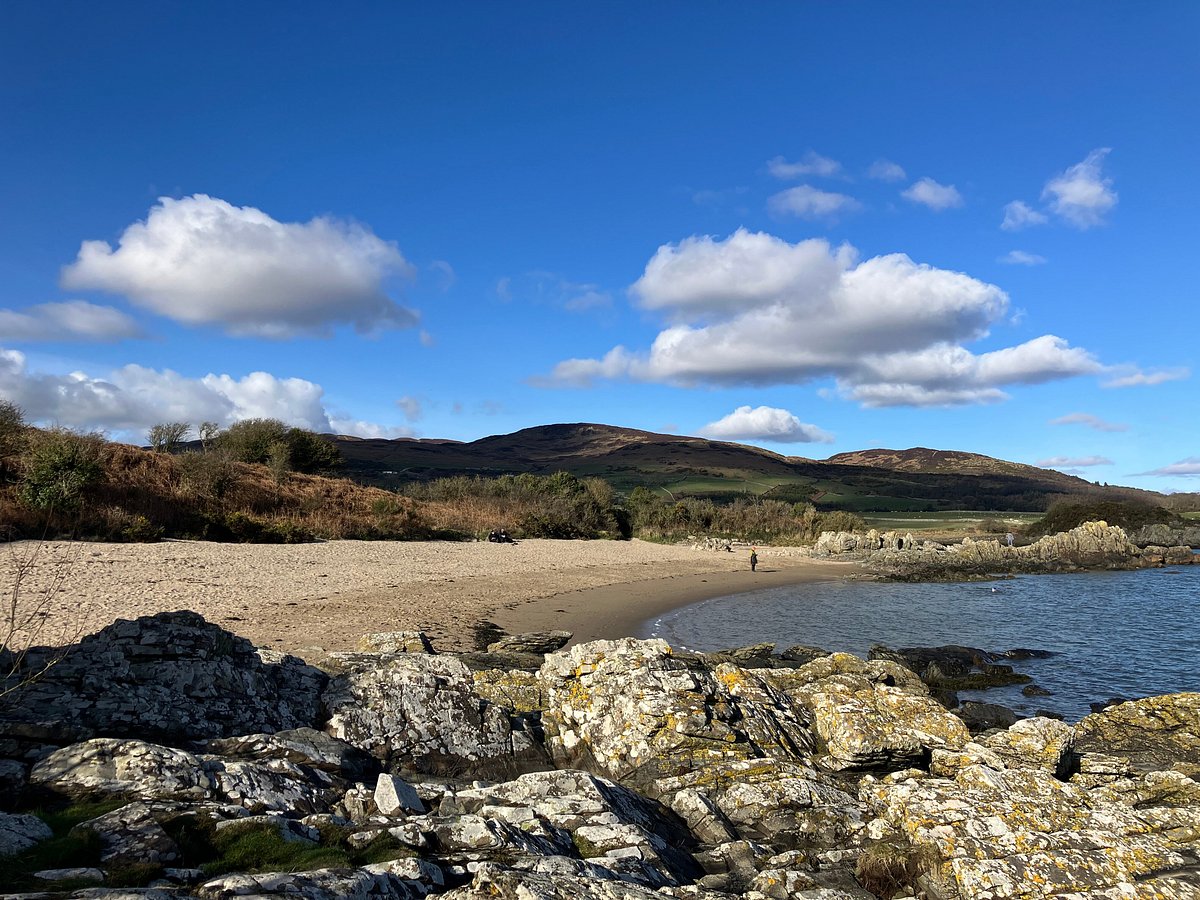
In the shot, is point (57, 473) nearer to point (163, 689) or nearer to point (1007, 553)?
point (163, 689)

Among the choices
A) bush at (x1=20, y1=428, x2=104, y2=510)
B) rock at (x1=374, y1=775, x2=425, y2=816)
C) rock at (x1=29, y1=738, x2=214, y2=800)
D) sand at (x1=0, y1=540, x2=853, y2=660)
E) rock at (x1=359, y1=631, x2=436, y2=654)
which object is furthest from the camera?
bush at (x1=20, y1=428, x2=104, y2=510)

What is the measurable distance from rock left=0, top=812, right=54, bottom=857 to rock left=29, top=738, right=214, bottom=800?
3.14 ft

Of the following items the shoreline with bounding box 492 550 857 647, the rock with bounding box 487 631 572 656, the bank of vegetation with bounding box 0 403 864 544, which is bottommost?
the shoreline with bounding box 492 550 857 647

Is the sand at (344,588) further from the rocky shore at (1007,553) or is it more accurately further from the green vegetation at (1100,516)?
the green vegetation at (1100,516)

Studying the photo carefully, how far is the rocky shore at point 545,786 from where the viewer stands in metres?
5.16

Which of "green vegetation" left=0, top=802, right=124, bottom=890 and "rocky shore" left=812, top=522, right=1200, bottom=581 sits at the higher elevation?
"green vegetation" left=0, top=802, right=124, bottom=890

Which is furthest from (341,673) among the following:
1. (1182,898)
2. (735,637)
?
(735,637)

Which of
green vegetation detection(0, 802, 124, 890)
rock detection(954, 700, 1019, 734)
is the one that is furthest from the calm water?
green vegetation detection(0, 802, 124, 890)

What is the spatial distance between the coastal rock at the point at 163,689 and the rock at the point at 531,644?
27.8 feet

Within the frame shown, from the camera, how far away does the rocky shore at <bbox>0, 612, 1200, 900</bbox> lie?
16.9 ft

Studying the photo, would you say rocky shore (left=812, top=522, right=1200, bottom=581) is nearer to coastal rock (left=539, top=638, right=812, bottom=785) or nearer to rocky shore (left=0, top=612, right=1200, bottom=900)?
coastal rock (left=539, top=638, right=812, bottom=785)

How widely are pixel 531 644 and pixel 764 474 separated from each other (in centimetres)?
14677

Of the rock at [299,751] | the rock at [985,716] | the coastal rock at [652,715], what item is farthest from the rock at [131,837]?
the rock at [985,716]

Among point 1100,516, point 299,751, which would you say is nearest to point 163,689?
point 299,751
